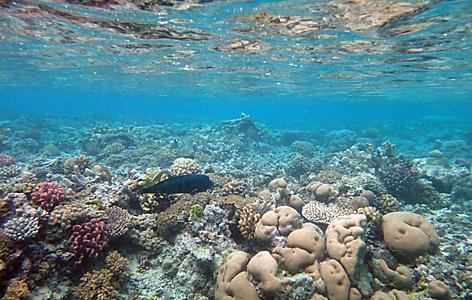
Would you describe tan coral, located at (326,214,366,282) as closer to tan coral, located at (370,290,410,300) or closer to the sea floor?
the sea floor

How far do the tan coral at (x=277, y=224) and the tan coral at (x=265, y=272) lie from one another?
0.80 m

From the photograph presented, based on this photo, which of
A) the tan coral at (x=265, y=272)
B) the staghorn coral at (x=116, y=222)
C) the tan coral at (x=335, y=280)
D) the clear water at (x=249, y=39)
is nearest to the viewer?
the tan coral at (x=265, y=272)

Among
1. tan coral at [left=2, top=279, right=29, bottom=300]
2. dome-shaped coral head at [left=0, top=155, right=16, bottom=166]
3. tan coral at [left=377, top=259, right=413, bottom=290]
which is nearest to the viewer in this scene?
tan coral at [left=2, top=279, right=29, bottom=300]

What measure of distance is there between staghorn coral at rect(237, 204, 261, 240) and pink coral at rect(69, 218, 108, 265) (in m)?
2.95

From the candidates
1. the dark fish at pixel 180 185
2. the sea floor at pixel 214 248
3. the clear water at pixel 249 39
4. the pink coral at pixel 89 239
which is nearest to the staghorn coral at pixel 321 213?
the sea floor at pixel 214 248

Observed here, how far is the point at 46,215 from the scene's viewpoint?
5246 mm

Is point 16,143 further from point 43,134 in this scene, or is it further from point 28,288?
point 28,288

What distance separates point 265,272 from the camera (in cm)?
475

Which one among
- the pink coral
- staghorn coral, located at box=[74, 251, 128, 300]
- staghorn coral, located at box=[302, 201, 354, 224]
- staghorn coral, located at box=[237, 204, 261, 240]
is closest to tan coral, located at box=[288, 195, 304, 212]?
staghorn coral, located at box=[302, 201, 354, 224]

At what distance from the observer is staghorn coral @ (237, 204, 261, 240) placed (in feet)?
20.6

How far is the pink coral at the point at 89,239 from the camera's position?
5152mm

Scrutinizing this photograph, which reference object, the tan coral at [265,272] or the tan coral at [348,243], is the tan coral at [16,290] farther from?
the tan coral at [348,243]

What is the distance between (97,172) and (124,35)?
402 inches

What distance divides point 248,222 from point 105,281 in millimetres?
3136
